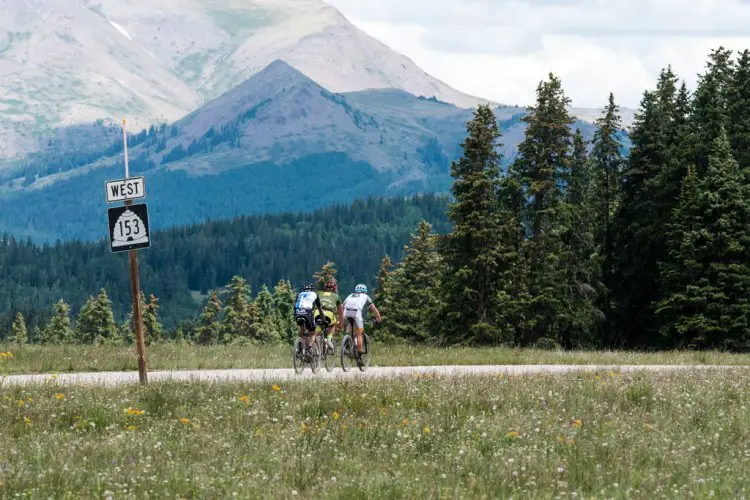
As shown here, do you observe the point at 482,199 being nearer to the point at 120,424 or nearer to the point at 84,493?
the point at 120,424

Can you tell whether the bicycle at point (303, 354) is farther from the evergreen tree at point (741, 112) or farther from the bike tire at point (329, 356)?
the evergreen tree at point (741, 112)

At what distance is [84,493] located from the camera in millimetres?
9016

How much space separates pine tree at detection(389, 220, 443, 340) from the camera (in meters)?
66.5

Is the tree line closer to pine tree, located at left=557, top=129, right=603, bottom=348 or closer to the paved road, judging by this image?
pine tree, located at left=557, top=129, right=603, bottom=348

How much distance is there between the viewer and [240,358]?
26094mm

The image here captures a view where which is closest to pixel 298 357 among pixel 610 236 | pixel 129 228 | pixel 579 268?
pixel 129 228

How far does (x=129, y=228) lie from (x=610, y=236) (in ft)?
144

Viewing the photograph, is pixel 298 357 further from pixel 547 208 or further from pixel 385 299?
pixel 385 299

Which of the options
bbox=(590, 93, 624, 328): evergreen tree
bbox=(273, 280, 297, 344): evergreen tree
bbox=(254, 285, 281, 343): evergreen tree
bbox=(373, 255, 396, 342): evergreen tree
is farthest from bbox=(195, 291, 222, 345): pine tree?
bbox=(590, 93, 624, 328): evergreen tree

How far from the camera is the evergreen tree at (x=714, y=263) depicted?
43.6m

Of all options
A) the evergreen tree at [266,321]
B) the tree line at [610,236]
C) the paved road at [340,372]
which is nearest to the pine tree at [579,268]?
the tree line at [610,236]

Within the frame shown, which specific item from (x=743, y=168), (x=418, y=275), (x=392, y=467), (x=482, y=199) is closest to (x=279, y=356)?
(x=392, y=467)

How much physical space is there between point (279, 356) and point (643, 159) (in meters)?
33.4

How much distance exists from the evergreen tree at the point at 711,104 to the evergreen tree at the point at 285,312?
198 ft
